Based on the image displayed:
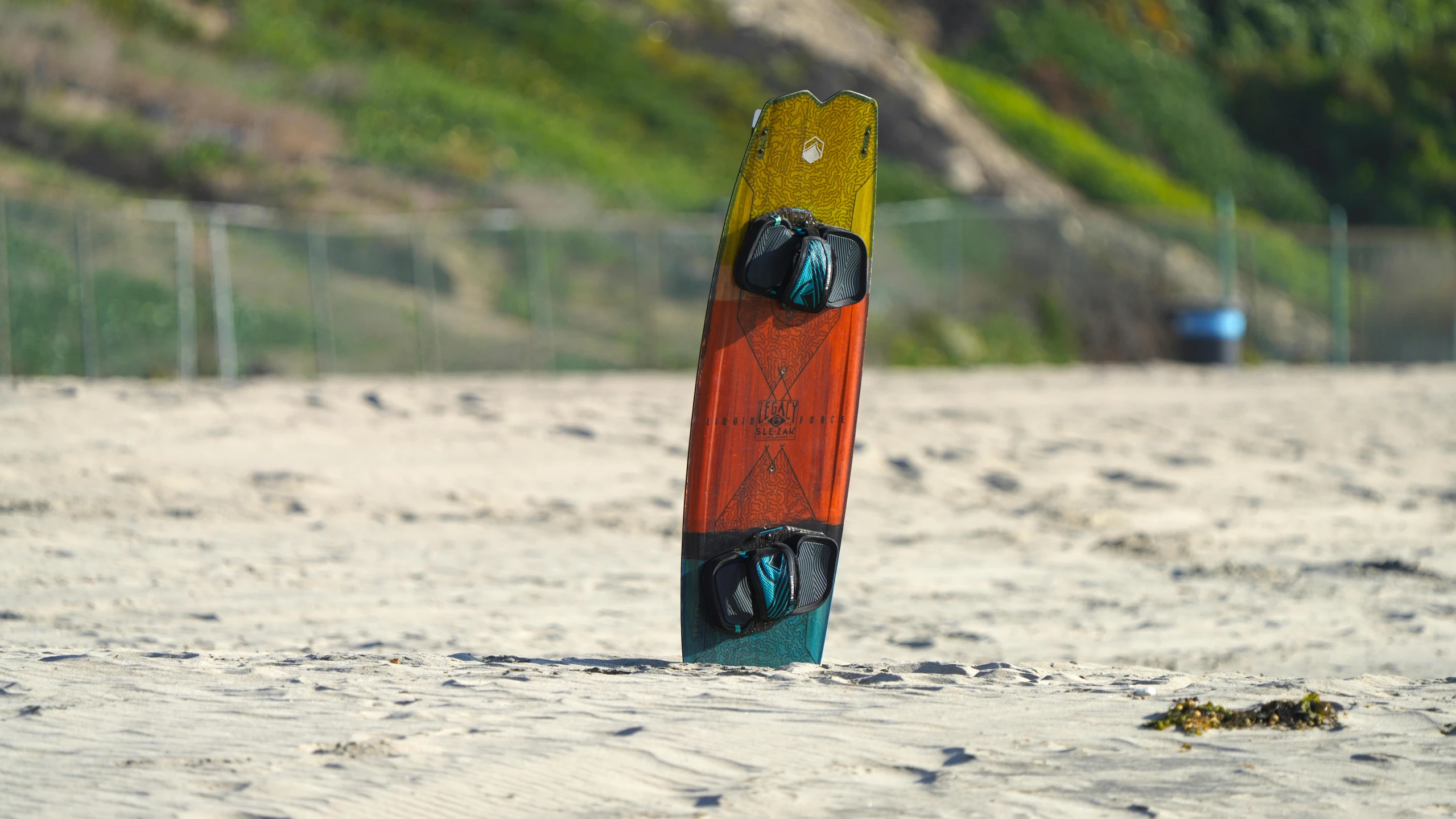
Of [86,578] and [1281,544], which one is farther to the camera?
[1281,544]

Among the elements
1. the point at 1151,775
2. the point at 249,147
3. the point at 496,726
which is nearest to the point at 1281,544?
the point at 1151,775

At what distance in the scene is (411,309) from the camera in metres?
14.7

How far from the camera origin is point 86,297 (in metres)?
12.5

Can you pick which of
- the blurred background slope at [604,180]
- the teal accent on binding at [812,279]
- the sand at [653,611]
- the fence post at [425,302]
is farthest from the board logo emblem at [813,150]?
the fence post at [425,302]

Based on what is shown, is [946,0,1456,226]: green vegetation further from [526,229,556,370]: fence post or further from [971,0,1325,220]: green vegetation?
[526,229,556,370]: fence post

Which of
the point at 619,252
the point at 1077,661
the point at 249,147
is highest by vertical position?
the point at 249,147

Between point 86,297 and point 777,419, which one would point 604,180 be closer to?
point 86,297

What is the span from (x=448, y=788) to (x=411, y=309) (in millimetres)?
12378

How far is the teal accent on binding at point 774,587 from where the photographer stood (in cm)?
457

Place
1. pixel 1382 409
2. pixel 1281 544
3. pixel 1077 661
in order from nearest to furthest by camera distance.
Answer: pixel 1077 661 < pixel 1281 544 < pixel 1382 409

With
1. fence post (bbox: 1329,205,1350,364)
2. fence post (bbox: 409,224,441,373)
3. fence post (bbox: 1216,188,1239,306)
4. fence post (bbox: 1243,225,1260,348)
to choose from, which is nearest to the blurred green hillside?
fence post (bbox: 409,224,441,373)

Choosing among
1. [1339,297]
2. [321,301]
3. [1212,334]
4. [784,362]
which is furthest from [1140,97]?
[784,362]

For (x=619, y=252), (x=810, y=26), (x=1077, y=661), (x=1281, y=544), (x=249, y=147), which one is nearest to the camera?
(x=1077, y=661)

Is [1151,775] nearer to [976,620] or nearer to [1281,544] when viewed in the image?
[976,620]
